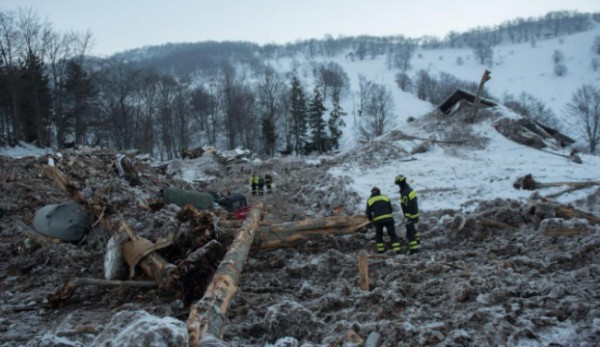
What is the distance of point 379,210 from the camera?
6812 millimetres

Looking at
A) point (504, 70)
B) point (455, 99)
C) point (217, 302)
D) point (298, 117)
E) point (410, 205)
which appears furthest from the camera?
point (504, 70)

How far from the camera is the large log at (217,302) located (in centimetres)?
293

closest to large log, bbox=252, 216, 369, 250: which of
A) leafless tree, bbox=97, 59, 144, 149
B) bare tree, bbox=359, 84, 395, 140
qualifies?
leafless tree, bbox=97, 59, 144, 149

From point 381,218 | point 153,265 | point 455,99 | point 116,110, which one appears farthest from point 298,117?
point 153,265

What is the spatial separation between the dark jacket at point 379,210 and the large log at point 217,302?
2564 millimetres

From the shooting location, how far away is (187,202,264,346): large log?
2.93 m

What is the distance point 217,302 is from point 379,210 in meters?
4.04

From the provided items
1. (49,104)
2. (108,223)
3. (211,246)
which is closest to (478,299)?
(211,246)

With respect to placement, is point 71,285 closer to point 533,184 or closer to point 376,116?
point 533,184

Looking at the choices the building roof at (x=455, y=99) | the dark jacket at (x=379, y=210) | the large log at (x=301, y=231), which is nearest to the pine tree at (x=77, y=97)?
the building roof at (x=455, y=99)

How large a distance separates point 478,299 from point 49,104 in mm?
Answer: 43230

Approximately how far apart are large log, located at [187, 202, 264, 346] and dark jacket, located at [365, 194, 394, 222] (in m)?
2.56

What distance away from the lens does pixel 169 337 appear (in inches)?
100

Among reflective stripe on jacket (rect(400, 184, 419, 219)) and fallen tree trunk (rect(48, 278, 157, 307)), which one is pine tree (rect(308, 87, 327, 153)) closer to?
reflective stripe on jacket (rect(400, 184, 419, 219))
